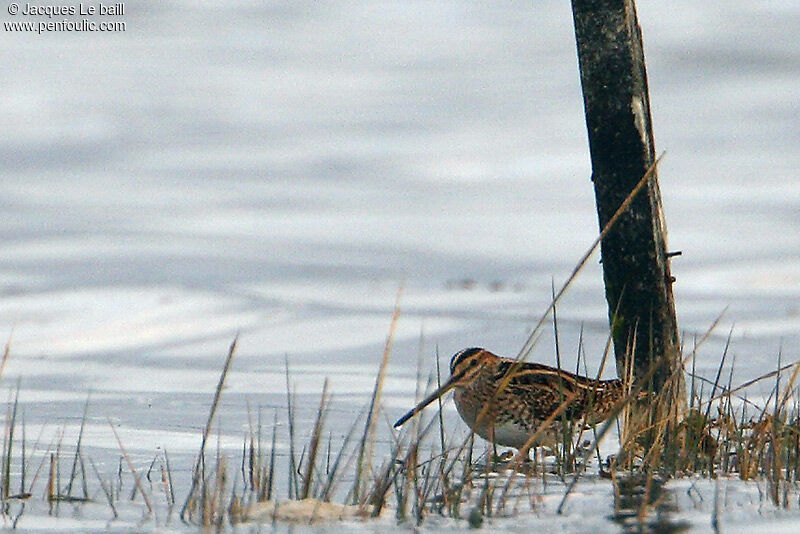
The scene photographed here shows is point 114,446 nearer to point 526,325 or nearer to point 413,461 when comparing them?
point 413,461

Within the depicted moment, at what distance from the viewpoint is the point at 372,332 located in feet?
46.2

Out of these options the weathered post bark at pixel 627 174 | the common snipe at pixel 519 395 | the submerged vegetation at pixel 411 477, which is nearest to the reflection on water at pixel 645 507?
the submerged vegetation at pixel 411 477

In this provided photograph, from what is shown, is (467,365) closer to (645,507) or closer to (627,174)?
(627,174)

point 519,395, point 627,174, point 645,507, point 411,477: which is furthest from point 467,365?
point 645,507

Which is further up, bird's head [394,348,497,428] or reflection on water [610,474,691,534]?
bird's head [394,348,497,428]

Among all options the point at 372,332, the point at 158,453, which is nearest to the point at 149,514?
the point at 158,453

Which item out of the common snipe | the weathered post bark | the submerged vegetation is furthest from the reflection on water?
the weathered post bark

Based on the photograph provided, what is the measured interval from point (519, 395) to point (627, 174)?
1.39 metres

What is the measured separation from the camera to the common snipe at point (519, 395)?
8078 mm

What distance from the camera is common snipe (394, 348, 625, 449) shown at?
8078 millimetres

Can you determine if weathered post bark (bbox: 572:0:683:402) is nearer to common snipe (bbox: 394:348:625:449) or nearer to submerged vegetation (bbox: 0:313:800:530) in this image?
common snipe (bbox: 394:348:625:449)

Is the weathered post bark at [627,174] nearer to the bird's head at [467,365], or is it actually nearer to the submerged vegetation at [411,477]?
the submerged vegetation at [411,477]

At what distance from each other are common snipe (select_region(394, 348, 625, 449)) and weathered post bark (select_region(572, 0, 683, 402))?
259mm

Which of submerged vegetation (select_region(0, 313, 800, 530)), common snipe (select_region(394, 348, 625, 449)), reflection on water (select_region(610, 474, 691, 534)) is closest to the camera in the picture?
reflection on water (select_region(610, 474, 691, 534))
